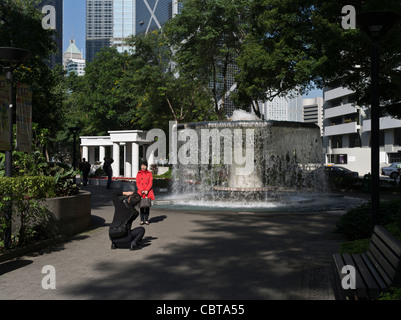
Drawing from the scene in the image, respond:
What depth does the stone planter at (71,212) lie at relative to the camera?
8.77 m

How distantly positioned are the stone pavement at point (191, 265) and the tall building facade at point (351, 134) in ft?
137

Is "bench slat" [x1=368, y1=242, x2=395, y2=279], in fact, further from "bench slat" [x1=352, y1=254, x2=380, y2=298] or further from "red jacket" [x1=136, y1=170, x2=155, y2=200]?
"red jacket" [x1=136, y1=170, x2=155, y2=200]

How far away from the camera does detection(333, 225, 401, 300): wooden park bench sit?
395 centimetres

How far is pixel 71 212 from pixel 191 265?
3895mm

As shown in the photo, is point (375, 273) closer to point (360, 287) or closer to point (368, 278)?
point (368, 278)

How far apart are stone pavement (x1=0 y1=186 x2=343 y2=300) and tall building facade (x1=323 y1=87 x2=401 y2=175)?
41908mm

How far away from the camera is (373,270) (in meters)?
4.58

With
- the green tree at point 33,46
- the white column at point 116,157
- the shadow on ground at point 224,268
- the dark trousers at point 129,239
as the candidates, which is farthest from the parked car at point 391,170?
the dark trousers at point 129,239

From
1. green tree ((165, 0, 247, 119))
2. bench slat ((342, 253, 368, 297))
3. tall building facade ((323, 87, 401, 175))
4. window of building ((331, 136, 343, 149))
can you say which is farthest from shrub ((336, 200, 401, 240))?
window of building ((331, 136, 343, 149))

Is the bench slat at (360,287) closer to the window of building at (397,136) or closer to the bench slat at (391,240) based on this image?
the bench slat at (391,240)

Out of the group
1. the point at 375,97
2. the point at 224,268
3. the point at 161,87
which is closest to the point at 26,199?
the point at 224,268

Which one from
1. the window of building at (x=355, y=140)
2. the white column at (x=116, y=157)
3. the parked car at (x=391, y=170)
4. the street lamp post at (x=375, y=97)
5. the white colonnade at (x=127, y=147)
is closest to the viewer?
the street lamp post at (x=375, y=97)
